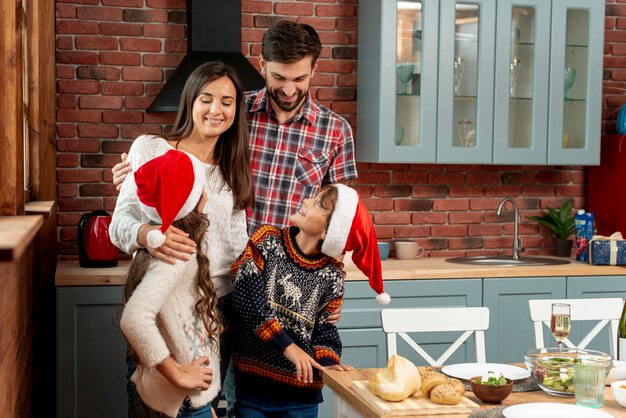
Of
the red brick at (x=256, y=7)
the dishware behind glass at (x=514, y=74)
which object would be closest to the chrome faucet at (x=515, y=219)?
the dishware behind glass at (x=514, y=74)

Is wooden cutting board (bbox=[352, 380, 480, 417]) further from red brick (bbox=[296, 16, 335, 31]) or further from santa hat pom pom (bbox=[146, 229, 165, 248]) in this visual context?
red brick (bbox=[296, 16, 335, 31])

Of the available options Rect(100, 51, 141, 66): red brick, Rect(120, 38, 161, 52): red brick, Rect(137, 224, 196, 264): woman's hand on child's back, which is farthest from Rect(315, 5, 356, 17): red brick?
Rect(137, 224, 196, 264): woman's hand on child's back

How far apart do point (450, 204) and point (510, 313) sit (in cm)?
78

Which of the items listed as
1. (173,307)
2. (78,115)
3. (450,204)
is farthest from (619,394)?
(78,115)

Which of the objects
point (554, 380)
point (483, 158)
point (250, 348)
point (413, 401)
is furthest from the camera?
point (483, 158)

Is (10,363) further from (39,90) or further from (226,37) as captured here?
(226,37)

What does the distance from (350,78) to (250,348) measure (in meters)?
2.26

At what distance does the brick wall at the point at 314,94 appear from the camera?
4117 millimetres

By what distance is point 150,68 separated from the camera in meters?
4.18

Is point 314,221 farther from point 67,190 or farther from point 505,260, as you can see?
point 505,260

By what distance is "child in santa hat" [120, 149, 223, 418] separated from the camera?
2219 millimetres

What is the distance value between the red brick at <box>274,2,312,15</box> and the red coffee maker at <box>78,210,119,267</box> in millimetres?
1399

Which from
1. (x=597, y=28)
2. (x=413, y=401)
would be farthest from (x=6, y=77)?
(x=597, y=28)

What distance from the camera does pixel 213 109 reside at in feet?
8.09
